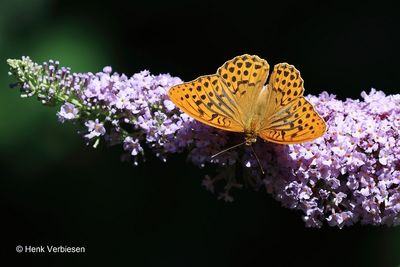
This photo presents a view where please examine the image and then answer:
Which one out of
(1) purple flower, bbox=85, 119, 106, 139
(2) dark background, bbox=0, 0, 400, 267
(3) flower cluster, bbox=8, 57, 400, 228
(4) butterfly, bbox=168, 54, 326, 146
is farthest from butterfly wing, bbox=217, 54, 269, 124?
(2) dark background, bbox=0, 0, 400, 267

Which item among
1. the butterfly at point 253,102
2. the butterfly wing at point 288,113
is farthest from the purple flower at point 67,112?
the butterfly wing at point 288,113

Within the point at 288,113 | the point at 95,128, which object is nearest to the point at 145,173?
the point at 95,128

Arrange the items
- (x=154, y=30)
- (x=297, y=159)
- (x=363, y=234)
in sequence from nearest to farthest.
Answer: (x=297, y=159), (x=363, y=234), (x=154, y=30)

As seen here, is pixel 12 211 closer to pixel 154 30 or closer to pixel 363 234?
pixel 154 30

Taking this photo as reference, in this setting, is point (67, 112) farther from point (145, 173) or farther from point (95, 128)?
point (145, 173)

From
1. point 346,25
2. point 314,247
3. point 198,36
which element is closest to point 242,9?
point 198,36

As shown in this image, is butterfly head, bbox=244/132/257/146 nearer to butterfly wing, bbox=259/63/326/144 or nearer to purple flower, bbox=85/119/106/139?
butterfly wing, bbox=259/63/326/144
